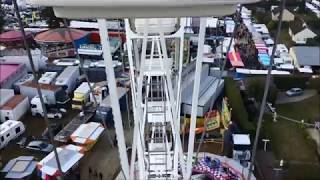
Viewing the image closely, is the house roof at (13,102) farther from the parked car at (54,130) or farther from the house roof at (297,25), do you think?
the house roof at (297,25)

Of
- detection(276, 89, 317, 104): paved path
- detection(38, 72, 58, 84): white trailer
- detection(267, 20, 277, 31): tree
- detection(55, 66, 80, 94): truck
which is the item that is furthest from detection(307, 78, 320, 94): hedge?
detection(38, 72, 58, 84): white trailer

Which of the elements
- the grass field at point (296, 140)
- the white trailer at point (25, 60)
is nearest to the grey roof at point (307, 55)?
the grass field at point (296, 140)

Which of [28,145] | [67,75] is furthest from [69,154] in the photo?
[67,75]

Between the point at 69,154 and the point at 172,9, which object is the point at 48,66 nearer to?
the point at 69,154

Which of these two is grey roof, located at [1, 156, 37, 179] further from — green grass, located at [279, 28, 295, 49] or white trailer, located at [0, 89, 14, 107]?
green grass, located at [279, 28, 295, 49]

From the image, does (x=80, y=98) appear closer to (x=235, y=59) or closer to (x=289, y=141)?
(x=289, y=141)
